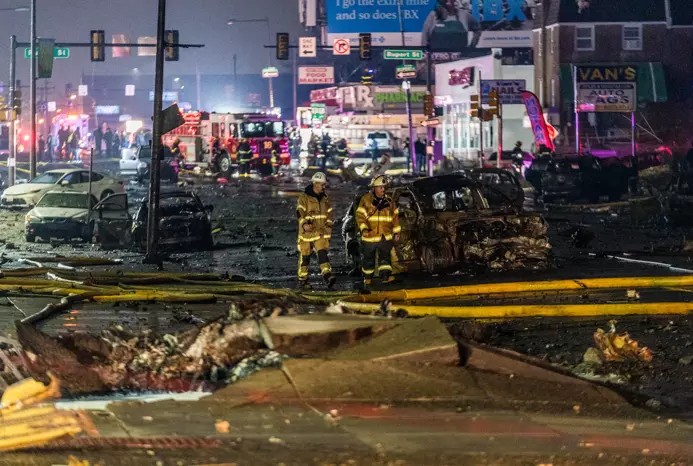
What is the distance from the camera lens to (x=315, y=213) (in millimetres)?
15094

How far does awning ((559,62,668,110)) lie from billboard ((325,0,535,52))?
793cm

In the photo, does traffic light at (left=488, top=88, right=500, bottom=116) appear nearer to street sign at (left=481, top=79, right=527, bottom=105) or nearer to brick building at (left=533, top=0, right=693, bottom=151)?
brick building at (left=533, top=0, right=693, bottom=151)

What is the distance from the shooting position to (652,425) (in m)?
7.80

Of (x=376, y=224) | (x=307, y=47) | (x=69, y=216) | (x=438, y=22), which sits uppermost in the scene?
(x=438, y=22)

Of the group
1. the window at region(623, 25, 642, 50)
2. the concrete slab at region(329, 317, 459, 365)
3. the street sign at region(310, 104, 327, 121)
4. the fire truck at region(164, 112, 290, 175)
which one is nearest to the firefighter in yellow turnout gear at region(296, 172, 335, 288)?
the concrete slab at region(329, 317, 459, 365)

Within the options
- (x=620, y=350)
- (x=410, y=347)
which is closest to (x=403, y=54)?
(x=620, y=350)

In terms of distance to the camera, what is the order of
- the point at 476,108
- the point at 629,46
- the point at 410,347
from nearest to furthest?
the point at 410,347, the point at 476,108, the point at 629,46

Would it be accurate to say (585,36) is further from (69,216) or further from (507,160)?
(69,216)

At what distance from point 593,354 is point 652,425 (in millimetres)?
2340

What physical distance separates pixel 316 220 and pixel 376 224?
2.79ft

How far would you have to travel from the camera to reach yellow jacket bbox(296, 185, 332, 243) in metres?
15.1

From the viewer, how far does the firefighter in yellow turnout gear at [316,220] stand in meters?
15.1

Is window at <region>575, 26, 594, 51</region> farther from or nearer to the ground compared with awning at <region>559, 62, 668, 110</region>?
farther from the ground

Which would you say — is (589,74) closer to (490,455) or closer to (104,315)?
(104,315)
